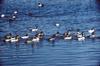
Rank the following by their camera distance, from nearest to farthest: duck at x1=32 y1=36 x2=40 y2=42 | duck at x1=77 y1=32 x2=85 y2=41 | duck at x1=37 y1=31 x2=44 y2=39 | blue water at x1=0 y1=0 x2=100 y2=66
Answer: blue water at x1=0 y1=0 x2=100 y2=66
duck at x1=77 y1=32 x2=85 y2=41
duck at x1=32 y1=36 x2=40 y2=42
duck at x1=37 y1=31 x2=44 y2=39

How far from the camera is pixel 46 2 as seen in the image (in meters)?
46.0

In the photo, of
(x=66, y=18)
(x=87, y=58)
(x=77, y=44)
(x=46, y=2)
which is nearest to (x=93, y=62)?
(x=87, y=58)

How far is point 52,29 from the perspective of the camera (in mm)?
31625

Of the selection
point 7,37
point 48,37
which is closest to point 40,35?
point 48,37

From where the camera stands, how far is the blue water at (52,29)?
23.2 meters

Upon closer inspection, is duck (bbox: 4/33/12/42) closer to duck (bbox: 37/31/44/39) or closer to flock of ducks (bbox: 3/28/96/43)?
flock of ducks (bbox: 3/28/96/43)

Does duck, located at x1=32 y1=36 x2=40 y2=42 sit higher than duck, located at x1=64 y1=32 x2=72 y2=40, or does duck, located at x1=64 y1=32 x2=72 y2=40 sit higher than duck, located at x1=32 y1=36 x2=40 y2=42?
duck, located at x1=64 y1=32 x2=72 y2=40

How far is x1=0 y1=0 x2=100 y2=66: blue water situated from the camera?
23169mm

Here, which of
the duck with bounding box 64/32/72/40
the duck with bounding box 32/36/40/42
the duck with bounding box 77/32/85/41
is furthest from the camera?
the duck with bounding box 32/36/40/42

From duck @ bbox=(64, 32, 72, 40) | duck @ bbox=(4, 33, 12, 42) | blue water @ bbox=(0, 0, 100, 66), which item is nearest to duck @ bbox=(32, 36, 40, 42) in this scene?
blue water @ bbox=(0, 0, 100, 66)

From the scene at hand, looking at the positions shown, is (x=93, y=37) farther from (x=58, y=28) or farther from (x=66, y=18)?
(x=66, y=18)

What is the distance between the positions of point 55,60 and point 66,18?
502 inches

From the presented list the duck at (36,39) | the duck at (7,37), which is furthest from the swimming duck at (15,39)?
the duck at (36,39)

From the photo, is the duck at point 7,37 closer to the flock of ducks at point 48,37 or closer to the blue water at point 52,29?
the flock of ducks at point 48,37
